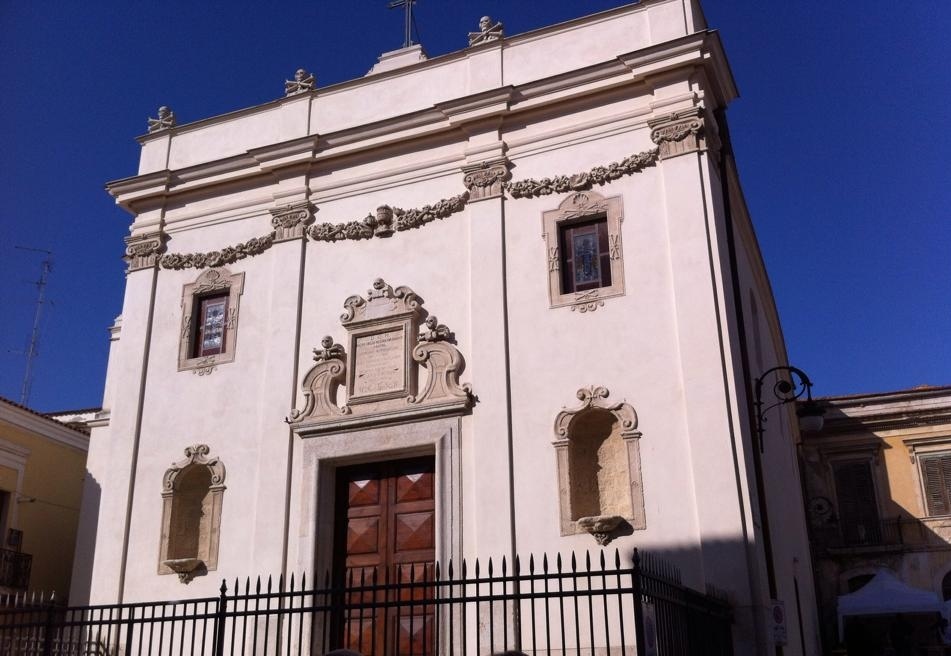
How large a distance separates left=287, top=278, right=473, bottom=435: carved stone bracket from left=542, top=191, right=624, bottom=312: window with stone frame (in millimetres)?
1641

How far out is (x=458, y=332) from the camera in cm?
1306

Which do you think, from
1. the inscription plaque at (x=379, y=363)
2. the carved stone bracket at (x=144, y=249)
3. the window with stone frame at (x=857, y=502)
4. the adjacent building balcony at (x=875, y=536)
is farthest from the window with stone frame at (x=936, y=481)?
the carved stone bracket at (x=144, y=249)

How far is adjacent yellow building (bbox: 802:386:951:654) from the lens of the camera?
25.7 m

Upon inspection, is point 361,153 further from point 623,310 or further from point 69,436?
point 69,436

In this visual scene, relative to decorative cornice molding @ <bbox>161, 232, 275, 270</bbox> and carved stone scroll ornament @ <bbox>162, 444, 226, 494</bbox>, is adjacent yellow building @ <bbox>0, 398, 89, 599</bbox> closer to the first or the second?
decorative cornice molding @ <bbox>161, 232, 275, 270</bbox>

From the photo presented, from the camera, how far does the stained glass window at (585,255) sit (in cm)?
1263

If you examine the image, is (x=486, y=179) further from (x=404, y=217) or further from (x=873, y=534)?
(x=873, y=534)

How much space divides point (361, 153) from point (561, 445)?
5580 mm

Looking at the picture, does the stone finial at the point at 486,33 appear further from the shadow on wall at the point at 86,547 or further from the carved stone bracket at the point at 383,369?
the shadow on wall at the point at 86,547

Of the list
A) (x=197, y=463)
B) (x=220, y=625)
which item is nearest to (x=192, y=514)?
(x=197, y=463)

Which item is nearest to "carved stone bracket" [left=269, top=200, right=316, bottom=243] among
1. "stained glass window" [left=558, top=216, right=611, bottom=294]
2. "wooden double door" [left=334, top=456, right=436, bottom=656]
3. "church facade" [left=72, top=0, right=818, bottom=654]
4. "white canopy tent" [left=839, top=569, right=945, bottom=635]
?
"church facade" [left=72, top=0, right=818, bottom=654]

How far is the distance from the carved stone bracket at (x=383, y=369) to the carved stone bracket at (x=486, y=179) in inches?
64.8

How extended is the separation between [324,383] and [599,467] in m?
3.96

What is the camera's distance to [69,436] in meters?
19.8
